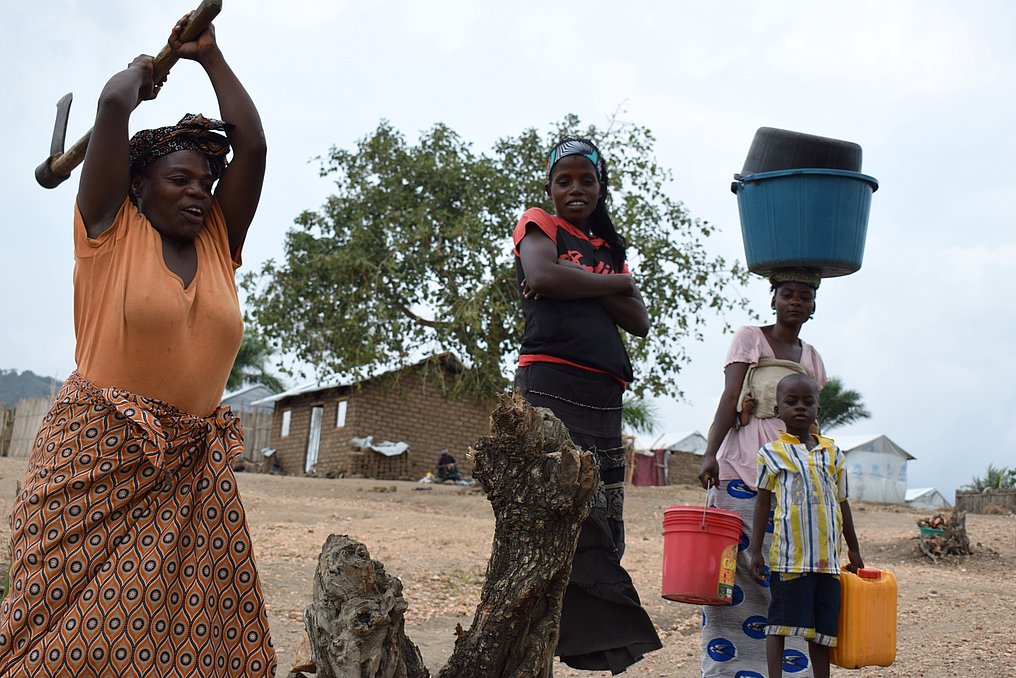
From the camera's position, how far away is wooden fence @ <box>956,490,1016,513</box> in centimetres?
1562

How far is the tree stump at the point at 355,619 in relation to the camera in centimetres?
249

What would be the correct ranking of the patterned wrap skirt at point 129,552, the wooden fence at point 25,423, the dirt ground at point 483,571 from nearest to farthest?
the patterned wrap skirt at point 129,552
the dirt ground at point 483,571
the wooden fence at point 25,423

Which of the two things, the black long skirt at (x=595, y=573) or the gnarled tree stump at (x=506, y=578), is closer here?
the gnarled tree stump at (x=506, y=578)

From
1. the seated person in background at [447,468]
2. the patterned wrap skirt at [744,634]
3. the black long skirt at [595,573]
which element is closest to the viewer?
the black long skirt at [595,573]

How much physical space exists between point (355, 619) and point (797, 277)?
7.47ft

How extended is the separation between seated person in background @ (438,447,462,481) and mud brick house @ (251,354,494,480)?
2.64ft

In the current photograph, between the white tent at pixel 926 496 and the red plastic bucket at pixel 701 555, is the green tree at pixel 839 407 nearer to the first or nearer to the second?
the white tent at pixel 926 496

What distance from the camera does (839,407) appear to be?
3011 cm

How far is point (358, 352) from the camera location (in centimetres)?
1448

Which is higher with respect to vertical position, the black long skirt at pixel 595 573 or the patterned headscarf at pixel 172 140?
the patterned headscarf at pixel 172 140

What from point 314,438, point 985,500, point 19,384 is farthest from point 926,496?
point 19,384

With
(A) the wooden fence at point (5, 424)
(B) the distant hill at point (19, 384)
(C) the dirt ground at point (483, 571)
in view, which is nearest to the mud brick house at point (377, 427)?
(A) the wooden fence at point (5, 424)

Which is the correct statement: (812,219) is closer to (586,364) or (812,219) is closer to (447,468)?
(586,364)

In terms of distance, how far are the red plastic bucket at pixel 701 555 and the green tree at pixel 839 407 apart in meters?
27.7
